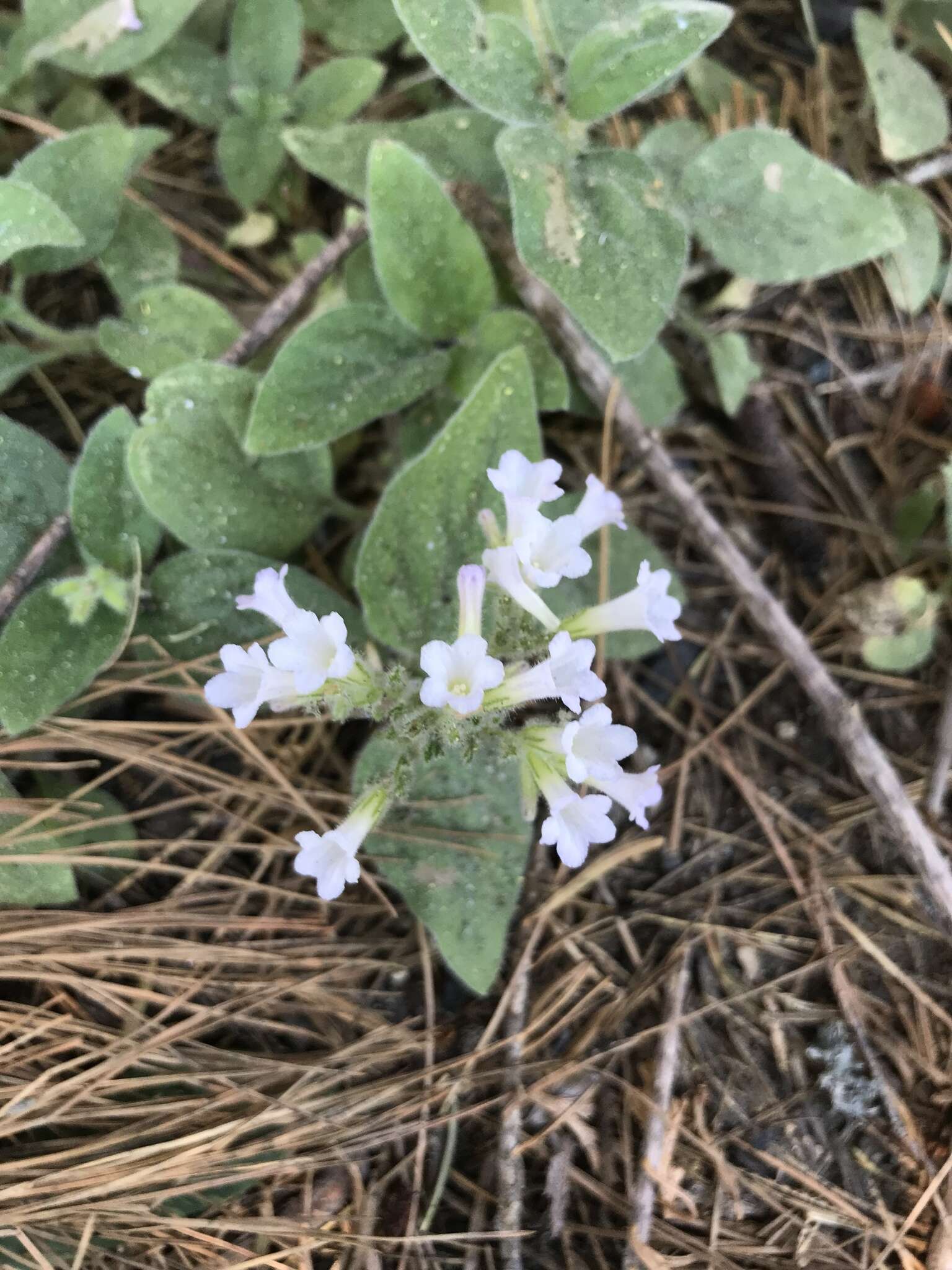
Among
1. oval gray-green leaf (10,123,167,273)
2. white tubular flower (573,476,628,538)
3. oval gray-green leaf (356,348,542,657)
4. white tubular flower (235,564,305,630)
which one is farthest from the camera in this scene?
oval gray-green leaf (10,123,167,273)

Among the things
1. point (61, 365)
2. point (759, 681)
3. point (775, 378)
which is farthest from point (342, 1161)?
point (775, 378)

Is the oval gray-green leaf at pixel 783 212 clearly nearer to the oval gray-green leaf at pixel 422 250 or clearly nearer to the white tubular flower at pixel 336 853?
the oval gray-green leaf at pixel 422 250

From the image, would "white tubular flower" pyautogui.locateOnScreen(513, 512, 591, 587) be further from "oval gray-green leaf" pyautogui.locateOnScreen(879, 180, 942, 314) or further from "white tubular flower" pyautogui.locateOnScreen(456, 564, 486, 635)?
"oval gray-green leaf" pyautogui.locateOnScreen(879, 180, 942, 314)

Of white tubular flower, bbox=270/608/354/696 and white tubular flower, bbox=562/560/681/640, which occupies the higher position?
white tubular flower, bbox=270/608/354/696

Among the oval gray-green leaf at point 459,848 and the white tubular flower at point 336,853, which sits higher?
the white tubular flower at point 336,853

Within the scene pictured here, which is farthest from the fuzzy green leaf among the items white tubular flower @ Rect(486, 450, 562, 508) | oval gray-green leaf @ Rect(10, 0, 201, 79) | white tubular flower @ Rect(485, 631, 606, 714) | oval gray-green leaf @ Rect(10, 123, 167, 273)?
white tubular flower @ Rect(485, 631, 606, 714)

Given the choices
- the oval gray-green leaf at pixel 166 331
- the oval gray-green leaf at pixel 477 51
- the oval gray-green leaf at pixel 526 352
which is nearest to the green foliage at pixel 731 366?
the oval gray-green leaf at pixel 526 352

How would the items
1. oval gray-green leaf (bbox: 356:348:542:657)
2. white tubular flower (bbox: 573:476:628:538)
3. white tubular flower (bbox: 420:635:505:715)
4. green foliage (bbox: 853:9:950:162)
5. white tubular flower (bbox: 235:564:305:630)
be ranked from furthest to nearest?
green foliage (bbox: 853:9:950:162) → oval gray-green leaf (bbox: 356:348:542:657) → white tubular flower (bbox: 573:476:628:538) → white tubular flower (bbox: 235:564:305:630) → white tubular flower (bbox: 420:635:505:715)
